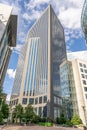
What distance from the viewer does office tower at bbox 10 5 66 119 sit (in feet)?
391

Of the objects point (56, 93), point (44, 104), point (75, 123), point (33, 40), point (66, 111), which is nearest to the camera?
point (75, 123)

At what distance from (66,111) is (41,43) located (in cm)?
6428

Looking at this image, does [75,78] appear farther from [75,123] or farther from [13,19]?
[13,19]

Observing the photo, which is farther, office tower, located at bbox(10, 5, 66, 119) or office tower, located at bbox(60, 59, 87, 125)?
office tower, located at bbox(10, 5, 66, 119)

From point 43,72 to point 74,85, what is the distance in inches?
1417

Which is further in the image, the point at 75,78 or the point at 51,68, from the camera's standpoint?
the point at 51,68

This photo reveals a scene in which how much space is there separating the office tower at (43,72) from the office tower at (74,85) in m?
14.2

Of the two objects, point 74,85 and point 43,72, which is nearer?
point 74,85

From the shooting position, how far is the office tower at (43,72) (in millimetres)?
119188

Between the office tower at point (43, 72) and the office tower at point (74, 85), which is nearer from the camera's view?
the office tower at point (74, 85)

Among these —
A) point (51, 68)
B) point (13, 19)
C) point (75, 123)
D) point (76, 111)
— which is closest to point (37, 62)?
point (51, 68)

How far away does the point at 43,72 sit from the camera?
134m

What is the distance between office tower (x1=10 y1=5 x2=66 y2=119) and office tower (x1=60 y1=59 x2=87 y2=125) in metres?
14.2

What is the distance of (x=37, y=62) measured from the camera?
143 m
